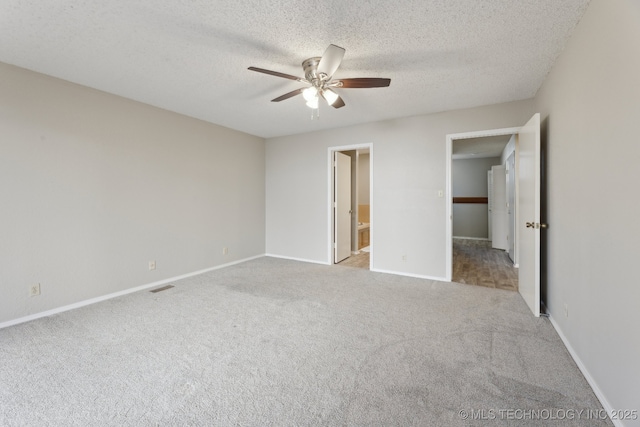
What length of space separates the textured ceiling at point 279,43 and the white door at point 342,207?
6.35 ft

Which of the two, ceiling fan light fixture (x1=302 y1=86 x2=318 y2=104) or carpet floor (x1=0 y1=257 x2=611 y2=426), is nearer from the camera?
carpet floor (x1=0 y1=257 x2=611 y2=426)

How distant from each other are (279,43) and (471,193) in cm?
771

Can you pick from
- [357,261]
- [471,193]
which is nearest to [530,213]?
[357,261]

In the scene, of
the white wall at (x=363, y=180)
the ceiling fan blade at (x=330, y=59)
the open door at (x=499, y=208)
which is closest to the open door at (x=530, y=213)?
the ceiling fan blade at (x=330, y=59)

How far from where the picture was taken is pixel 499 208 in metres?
6.24

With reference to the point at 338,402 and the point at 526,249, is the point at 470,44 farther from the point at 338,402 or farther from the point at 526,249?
the point at 338,402

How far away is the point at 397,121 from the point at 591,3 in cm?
259

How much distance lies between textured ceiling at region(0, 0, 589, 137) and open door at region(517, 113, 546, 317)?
0.63 metres

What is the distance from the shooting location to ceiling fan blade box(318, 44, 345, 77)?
6.21 feet

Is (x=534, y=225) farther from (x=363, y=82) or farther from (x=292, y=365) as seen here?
(x=292, y=365)

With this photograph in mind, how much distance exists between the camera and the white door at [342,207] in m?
5.04

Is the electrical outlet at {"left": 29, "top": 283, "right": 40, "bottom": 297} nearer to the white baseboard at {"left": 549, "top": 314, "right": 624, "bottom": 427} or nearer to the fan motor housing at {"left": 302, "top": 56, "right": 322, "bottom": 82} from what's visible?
the fan motor housing at {"left": 302, "top": 56, "right": 322, "bottom": 82}

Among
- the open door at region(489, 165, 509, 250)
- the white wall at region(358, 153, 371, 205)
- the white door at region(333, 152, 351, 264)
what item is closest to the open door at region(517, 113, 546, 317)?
the white door at region(333, 152, 351, 264)

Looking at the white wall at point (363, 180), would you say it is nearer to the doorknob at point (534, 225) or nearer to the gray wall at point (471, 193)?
the gray wall at point (471, 193)
